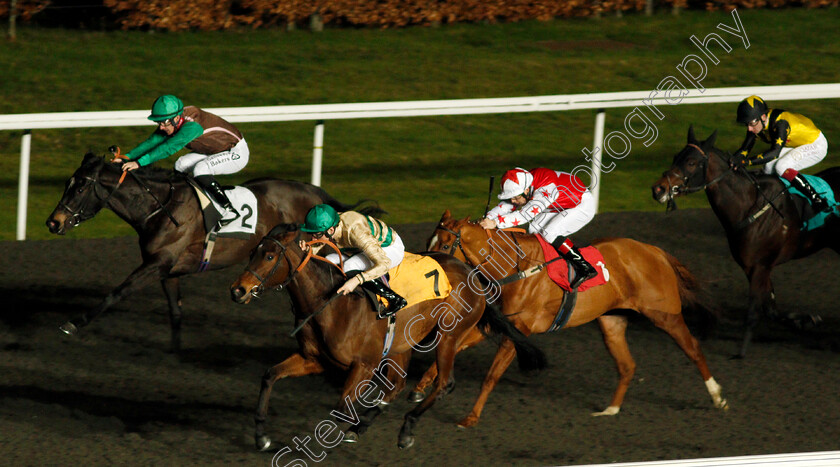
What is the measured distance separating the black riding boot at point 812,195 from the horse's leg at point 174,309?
412 cm

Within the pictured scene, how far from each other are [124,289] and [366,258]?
184 centimetres

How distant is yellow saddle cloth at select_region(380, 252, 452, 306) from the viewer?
5.79m

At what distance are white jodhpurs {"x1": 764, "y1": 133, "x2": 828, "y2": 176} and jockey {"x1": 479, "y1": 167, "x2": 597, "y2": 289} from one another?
175 cm

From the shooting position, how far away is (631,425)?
6055 mm

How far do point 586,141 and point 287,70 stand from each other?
3.67m

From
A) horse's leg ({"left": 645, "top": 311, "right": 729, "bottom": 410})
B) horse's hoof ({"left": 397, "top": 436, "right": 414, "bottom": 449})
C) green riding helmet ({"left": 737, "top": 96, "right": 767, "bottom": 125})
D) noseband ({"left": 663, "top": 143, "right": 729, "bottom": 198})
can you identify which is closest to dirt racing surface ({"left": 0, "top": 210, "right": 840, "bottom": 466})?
horse's hoof ({"left": 397, "top": 436, "right": 414, "bottom": 449})

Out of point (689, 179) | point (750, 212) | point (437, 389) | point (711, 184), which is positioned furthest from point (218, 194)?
point (750, 212)

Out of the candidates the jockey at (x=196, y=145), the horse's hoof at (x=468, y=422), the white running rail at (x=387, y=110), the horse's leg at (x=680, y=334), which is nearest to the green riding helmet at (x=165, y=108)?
the jockey at (x=196, y=145)

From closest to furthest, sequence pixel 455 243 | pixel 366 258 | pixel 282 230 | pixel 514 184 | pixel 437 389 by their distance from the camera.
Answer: pixel 282 230
pixel 366 258
pixel 437 389
pixel 455 243
pixel 514 184

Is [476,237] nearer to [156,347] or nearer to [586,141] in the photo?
[156,347]

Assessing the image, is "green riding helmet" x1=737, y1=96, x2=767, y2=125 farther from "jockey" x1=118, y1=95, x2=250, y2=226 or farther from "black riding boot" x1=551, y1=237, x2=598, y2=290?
"jockey" x1=118, y1=95, x2=250, y2=226

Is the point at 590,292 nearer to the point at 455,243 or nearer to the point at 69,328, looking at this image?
the point at 455,243

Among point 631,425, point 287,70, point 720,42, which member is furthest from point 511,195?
point 720,42

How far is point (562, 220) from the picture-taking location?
6594 mm
